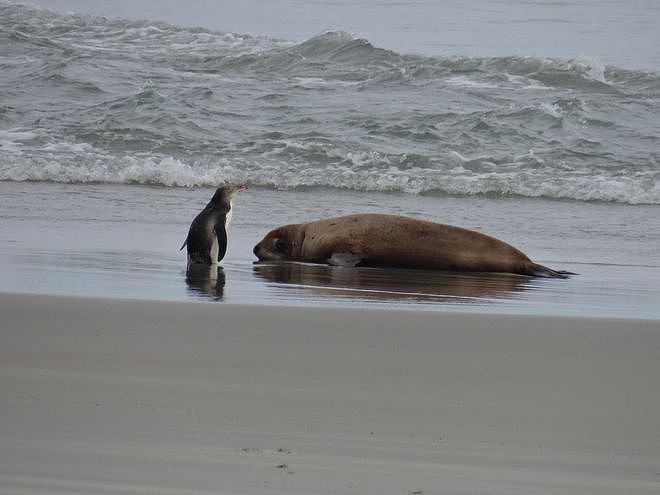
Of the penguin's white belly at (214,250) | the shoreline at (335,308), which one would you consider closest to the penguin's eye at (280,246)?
the penguin's white belly at (214,250)

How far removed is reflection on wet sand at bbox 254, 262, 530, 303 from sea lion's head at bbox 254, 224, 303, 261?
0.17 meters

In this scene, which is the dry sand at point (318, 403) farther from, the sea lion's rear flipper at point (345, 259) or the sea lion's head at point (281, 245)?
the sea lion's head at point (281, 245)

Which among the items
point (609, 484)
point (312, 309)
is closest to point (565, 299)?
point (312, 309)

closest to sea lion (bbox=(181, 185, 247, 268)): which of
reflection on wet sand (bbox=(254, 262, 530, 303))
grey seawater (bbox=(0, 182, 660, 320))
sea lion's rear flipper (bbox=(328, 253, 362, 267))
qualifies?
grey seawater (bbox=(0, 182, 660, 320))

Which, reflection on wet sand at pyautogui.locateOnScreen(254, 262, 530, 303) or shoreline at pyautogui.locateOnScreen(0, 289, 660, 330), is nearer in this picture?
shoreline at pyautogui.locateOnScreen(0, 289, 660, 330)

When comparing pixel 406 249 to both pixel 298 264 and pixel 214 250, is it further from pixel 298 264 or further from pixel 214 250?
pixel 214 250

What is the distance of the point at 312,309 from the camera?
5.02m

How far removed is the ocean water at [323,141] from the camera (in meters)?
6.78

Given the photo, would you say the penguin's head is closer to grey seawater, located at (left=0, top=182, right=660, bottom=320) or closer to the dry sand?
grey seawater, located at (left=0, top=182, right=660, bottom=320)

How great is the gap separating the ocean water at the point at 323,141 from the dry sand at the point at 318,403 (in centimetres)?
90

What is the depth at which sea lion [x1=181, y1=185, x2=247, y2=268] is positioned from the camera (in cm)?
718

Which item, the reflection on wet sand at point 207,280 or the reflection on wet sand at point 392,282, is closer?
the reflection on wet sand at point 207,280

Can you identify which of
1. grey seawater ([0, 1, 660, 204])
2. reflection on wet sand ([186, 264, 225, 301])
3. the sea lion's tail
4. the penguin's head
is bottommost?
reflection on wet sand ([186, 264, 225, 301])

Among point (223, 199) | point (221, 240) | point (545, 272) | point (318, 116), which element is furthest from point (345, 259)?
point (318, 116)
